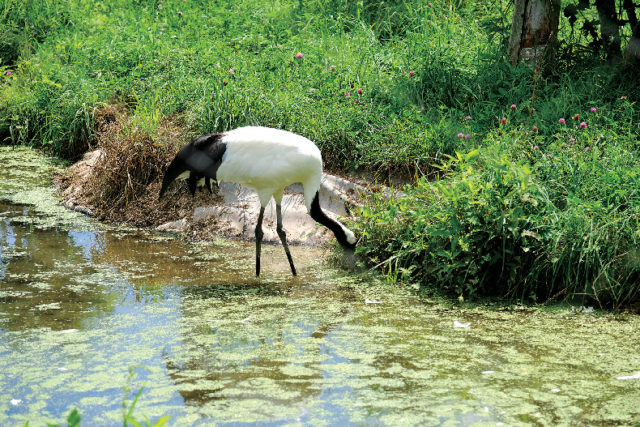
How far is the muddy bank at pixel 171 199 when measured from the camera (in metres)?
6.41

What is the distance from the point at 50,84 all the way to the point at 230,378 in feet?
18.2

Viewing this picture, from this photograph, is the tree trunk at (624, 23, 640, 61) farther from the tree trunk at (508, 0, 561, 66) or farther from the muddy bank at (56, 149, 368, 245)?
the muddy bank at (56, 149, 368, 245)

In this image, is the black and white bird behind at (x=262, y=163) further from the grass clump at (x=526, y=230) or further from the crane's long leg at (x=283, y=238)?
the grass clump at (x=526, y=230)

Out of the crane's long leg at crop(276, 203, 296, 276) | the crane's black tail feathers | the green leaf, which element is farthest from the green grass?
the green leaf

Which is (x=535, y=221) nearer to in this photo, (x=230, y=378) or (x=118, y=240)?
(x=230, y=378)

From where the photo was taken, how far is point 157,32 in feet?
29.6

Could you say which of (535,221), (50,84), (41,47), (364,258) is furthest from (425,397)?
(41,47)

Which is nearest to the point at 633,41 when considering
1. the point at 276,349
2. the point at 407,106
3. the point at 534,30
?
the point at 534,30

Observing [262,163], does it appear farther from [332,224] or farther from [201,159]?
[332,224]

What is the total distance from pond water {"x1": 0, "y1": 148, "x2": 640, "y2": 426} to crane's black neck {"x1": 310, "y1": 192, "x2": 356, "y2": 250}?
23 cm

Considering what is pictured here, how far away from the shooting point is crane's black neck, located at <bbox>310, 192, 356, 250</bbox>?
5.59 meters

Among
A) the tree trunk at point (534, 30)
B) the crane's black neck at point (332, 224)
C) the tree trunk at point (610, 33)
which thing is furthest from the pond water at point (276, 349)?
the tree trunk at point (610, 33)

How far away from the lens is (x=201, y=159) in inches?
221

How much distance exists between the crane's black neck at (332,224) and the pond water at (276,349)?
0.23 metres
